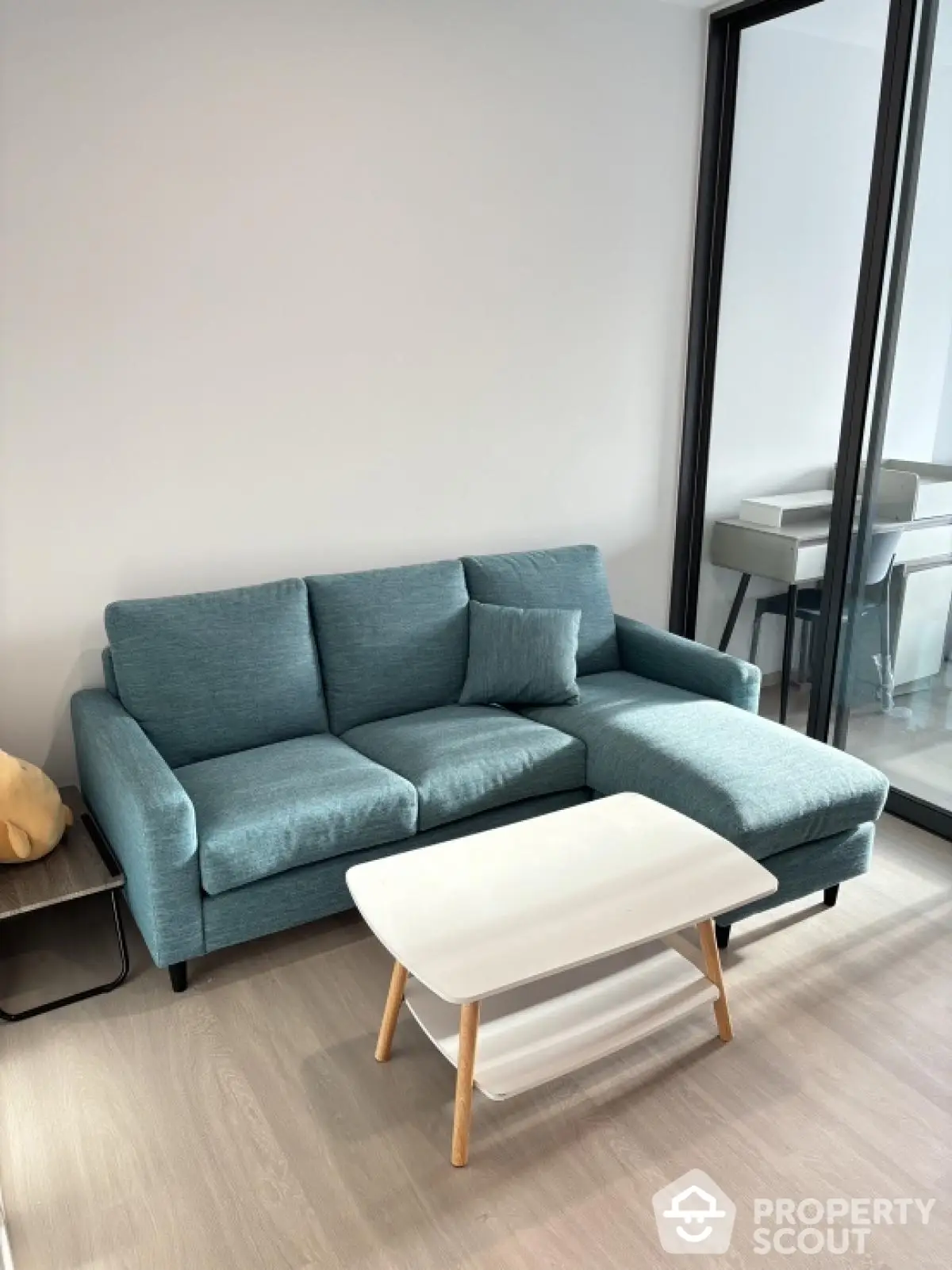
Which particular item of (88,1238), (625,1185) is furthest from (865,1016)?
(88,1238)

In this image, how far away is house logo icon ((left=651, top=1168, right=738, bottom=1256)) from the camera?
1750 mm

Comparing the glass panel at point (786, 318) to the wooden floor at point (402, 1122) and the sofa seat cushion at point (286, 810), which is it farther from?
the sofa seat cushion at point (286, 810)

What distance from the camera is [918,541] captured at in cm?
313

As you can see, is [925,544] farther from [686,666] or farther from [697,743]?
[697,743]

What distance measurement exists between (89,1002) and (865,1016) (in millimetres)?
1836

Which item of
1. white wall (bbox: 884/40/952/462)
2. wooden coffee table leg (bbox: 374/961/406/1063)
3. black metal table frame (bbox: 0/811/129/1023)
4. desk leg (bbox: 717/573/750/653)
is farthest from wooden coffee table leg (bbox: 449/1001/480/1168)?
desk leg (bbox: 717/573/750/653)

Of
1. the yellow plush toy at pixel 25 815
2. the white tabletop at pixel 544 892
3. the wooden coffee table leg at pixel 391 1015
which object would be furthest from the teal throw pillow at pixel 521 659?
the yellow plush toy at pixel 25 815

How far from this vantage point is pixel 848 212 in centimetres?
329

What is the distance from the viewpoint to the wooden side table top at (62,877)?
2.34 m

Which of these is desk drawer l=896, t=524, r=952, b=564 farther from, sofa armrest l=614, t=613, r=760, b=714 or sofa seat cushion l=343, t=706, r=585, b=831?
sofa seat cushion l=343, t=706, r=585, b=831

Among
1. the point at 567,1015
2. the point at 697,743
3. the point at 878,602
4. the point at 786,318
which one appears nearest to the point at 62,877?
the point at 567,1015

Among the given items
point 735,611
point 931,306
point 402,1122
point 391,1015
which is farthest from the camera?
point 735,611

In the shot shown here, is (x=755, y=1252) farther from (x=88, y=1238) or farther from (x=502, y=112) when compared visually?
(x=502, y=112)

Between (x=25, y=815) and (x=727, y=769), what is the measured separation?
1.77 m
